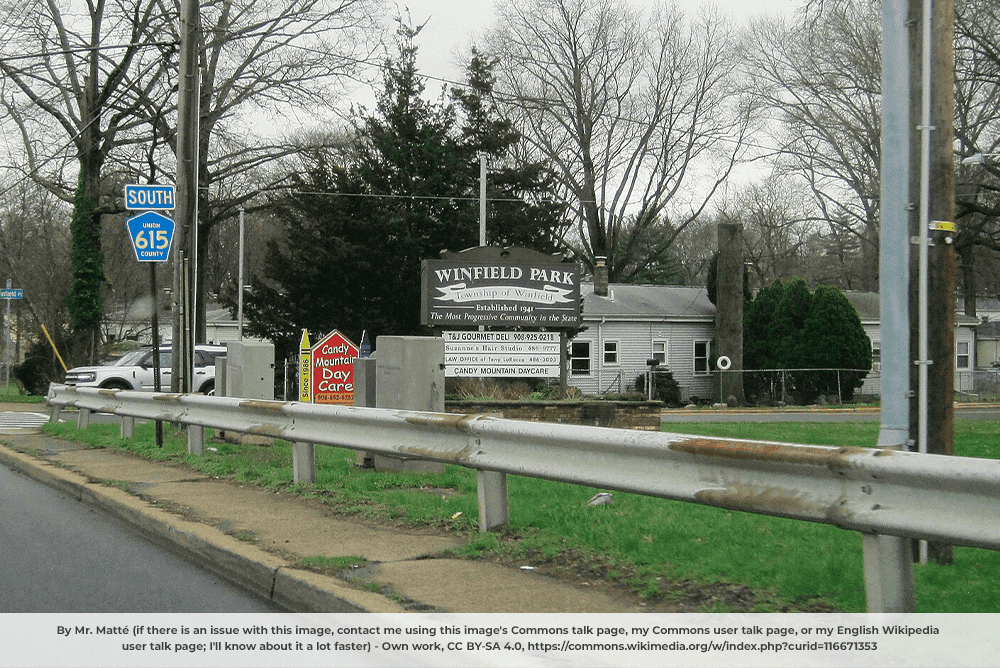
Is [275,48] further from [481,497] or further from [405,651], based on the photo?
[405,651]

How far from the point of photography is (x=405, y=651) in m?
4.93

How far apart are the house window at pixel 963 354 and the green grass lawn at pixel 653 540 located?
46.7 meters

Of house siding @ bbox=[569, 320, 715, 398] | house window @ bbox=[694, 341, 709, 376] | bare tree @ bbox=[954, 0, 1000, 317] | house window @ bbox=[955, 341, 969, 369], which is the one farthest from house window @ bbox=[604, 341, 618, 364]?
house window @ bbox=[955, 341, 969, 369]

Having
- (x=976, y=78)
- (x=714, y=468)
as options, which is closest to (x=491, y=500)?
(x=714, y=468)

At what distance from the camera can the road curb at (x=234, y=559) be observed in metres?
5.67

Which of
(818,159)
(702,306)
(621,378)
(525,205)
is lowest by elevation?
(621,378)

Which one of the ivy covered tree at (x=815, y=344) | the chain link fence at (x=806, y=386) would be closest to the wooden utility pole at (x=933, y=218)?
the chain link fence at (x=806, y=386)

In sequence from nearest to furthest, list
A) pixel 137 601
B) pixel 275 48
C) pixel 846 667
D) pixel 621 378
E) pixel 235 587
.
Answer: pixel 846 667, pixel 137 601, pixel 235 587, pixel 275 48, pixel 621 378

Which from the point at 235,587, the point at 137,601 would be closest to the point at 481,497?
the point at 235,587

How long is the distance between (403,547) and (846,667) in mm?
3323

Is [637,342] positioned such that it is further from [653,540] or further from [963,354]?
[653,540]

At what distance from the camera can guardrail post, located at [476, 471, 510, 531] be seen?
745cm

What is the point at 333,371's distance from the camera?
16641 millimetres

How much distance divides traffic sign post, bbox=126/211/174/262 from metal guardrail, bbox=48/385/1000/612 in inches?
221
